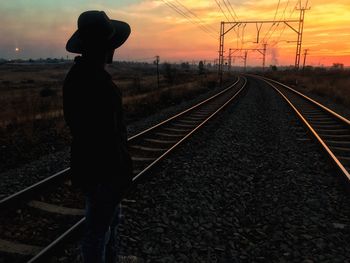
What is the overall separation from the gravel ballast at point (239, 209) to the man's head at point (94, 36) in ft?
8.02

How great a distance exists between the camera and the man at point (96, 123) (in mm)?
2346

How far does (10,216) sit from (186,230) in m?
2.30

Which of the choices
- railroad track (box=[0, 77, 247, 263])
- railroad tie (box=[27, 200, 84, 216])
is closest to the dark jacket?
railroad track (box=[0, 77, 247, 263])

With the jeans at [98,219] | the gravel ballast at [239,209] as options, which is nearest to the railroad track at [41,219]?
the gravel ballast at [239,209]

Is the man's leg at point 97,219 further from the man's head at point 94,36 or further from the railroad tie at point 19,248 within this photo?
the railroad tie at point 19,248

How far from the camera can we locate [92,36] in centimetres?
234

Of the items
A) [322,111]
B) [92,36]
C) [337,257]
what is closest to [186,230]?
[337,257]

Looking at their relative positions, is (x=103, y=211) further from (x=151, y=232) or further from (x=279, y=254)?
(x=279, y=254)

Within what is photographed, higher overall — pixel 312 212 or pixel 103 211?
pixel 103 211

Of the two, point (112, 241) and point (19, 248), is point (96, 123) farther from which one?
point (19, 248)

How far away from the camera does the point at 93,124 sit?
7.83ft

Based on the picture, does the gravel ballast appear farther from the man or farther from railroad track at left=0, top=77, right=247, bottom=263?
the man

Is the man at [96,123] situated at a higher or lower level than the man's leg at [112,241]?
higher

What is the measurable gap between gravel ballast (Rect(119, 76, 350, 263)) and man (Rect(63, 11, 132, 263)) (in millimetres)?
1565
